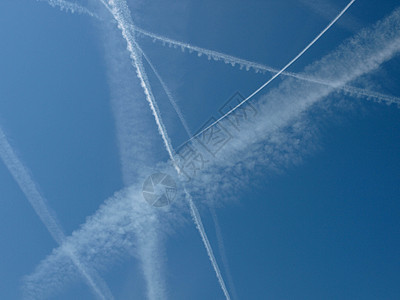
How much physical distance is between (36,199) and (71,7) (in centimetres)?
162

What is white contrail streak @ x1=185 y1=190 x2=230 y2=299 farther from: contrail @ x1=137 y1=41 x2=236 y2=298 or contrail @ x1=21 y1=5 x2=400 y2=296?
contrail @ x1=21 y1=5 x2=400 y2=296

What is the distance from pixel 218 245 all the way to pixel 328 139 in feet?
4.10

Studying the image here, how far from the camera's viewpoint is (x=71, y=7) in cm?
267

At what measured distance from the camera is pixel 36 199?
8.91 feet

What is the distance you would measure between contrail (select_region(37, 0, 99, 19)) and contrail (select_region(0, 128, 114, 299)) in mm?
1144

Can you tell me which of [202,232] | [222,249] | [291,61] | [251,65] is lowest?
[222,249]

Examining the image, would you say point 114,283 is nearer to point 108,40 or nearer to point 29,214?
point 29,214

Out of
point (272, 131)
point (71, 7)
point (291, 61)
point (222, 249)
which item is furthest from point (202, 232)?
point (71, 7)

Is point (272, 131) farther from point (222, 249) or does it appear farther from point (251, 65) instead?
point (222, 249)

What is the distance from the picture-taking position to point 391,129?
2.60m

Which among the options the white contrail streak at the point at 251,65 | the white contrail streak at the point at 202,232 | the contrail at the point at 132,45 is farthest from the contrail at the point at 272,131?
the contrail at the point at 132,45

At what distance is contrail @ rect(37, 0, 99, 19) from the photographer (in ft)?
8.74

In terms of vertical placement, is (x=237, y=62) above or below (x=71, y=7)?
below

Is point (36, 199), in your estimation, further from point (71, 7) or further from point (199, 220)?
point (71, 7)
